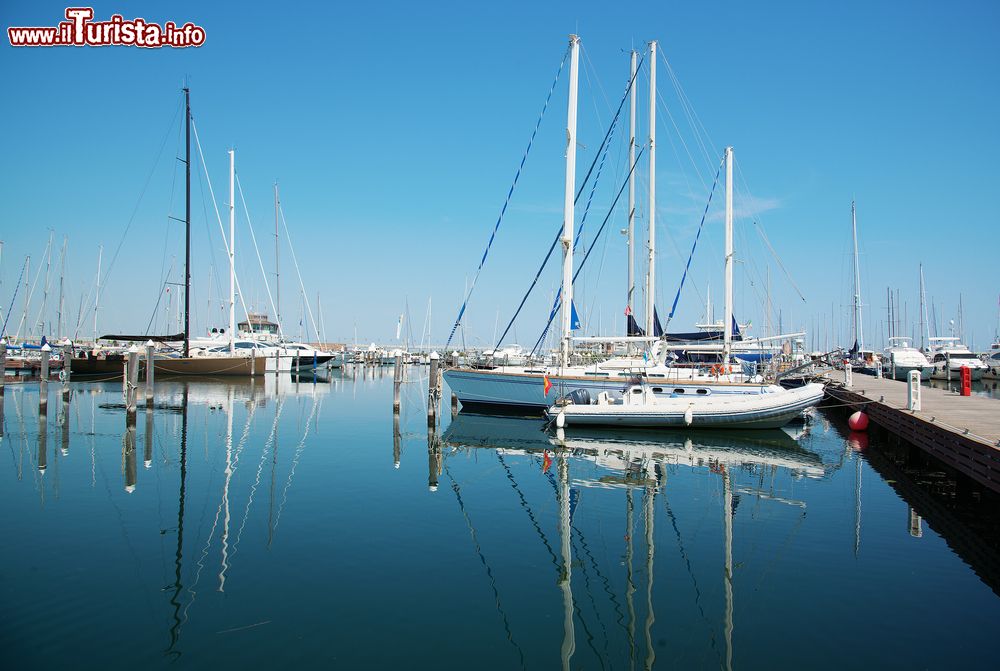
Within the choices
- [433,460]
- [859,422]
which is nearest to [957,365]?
[859,422]

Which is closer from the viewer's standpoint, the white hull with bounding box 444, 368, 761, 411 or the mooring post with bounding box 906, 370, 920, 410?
the mooring post with bounding box 906, 370, 920, 410

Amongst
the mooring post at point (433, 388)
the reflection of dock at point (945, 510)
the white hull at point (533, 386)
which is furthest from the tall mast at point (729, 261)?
the mooring post at point (433, 388)

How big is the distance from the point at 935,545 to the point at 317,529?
10433mm

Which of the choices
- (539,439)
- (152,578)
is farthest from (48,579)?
(539,439)

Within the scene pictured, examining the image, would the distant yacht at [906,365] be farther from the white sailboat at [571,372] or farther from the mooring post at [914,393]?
the mooring post at [914,393]

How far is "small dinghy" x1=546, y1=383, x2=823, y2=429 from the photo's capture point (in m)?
22.5

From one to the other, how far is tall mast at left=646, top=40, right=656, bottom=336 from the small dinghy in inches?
260

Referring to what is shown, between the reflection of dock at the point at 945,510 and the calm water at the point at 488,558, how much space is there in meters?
0.07

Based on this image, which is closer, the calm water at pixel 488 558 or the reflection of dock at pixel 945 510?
the calm water at pixel 488 558

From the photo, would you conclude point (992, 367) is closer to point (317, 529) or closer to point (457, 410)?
point (457, 410)

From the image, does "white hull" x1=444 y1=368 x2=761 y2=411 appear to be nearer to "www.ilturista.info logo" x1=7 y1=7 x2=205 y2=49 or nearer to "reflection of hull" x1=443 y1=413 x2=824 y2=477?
"reflection of hull" x1=443 y1=413 x2=824 y2=477

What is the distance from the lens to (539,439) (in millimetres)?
22016

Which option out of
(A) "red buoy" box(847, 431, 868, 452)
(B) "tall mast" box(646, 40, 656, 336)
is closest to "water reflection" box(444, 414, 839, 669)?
(A) "red buoy" box(847, 431, 868, 452)

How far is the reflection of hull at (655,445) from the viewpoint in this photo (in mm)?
18250
